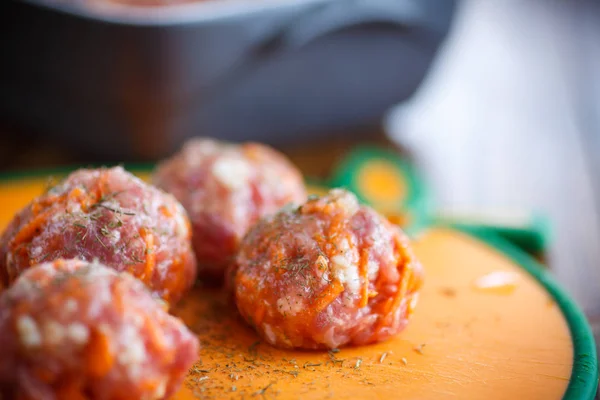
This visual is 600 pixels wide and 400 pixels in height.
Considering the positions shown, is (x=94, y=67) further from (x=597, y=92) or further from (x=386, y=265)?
(x=597, y=92)

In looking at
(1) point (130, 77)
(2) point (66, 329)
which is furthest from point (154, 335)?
(1) point (130, 77)

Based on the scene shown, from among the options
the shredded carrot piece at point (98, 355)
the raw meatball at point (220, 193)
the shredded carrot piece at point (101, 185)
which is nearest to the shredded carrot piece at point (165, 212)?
the shredded carrot piece at point (101, 185)

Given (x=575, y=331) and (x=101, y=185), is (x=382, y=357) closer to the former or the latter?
(x=575, y=331)

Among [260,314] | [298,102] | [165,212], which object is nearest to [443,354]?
[260,314]

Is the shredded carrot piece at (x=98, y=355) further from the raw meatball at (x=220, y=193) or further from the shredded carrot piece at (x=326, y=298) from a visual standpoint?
the raw meatball at (x=220, y=193)

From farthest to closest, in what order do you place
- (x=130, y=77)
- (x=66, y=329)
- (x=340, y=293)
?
1. (x=130, y=77)
2. (x=340, y=293)
3. (x=66, y=329)

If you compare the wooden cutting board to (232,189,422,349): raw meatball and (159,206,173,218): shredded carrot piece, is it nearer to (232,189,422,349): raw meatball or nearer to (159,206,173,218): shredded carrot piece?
(232,189,422,349): raw meatball

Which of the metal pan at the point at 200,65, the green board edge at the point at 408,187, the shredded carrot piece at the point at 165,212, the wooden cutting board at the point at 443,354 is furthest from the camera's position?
the metal pan at the point at 200,65
